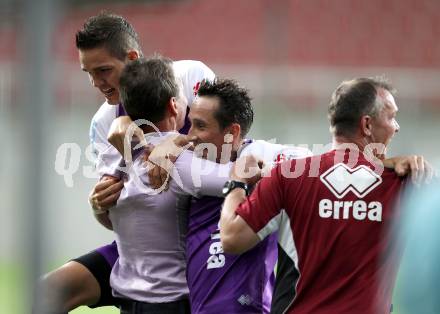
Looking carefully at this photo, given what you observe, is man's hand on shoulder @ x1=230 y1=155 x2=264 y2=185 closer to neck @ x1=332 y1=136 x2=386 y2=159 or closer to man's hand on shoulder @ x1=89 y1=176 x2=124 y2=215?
neck @ x1=332 y1=136 x2=386 y2=159

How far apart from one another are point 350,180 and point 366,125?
0.21 m

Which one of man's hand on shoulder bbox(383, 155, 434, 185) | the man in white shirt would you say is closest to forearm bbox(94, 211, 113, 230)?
the man in white shirt

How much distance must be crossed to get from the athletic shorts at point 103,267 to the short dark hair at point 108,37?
0.82 meters

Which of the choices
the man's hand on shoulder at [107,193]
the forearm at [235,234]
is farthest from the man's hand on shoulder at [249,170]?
the man's hand on shoulder at [107,193]

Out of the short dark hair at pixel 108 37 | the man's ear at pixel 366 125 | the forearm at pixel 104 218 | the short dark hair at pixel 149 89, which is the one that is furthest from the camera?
the short dark hair at pixel 108 37

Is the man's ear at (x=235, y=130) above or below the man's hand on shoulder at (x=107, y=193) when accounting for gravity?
above

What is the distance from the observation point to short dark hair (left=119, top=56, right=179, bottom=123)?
2906 millimetres

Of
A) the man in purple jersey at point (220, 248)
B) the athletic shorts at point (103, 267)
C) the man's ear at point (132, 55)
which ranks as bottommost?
the athletic shorts at point (103, 267)

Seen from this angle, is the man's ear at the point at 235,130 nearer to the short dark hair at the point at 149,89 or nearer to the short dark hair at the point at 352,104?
the short dark hair at the point at 149,89

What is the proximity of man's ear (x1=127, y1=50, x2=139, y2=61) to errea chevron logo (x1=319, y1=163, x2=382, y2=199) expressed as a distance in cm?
123

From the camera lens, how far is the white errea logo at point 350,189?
8.67 feet

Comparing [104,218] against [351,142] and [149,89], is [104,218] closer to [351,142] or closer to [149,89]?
[149,89]

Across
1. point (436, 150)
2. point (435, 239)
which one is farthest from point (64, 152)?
point (436, 150)

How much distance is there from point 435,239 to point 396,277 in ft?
1.64
